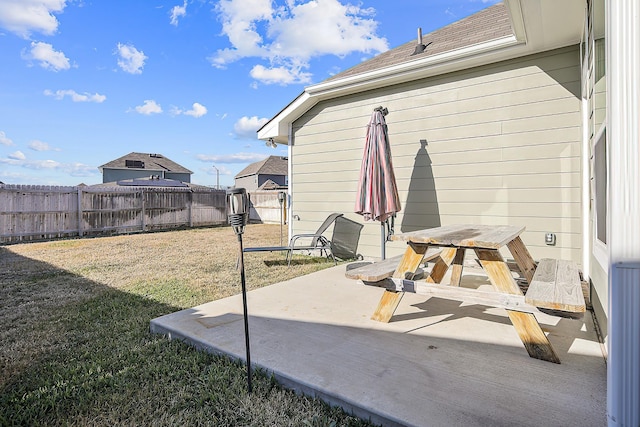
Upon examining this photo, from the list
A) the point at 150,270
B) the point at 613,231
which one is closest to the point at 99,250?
the point at 150,270

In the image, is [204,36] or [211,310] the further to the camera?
[204,36]

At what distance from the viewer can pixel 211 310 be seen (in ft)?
10.2

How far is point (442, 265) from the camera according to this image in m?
3.24

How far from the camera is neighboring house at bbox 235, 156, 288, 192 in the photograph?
103ft

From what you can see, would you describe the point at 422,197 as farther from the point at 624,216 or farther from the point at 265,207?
the point at 265,207

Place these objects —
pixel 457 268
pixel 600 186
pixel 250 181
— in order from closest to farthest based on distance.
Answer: pixel 600 186 < pixel 457 268 < pixel 250 181

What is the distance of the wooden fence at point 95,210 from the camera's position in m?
8.98

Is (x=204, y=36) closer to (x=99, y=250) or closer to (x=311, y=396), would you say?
(x=99, y=250)

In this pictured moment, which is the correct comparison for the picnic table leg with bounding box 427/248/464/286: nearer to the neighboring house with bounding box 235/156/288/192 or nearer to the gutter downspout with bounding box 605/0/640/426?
the gutter downspout with bounding box 605/0/640/426

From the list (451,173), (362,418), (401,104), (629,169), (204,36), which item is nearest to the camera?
(629,169)

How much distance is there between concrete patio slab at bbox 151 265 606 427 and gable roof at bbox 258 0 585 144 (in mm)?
2874

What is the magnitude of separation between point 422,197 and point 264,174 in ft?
91.1

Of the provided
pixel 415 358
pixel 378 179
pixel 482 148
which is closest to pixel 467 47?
pixel 482 148

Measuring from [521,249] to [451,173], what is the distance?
188 centimetres
